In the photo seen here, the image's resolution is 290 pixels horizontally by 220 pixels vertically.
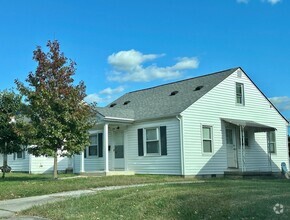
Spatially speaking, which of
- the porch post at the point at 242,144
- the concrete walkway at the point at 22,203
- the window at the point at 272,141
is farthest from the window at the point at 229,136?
the concrete walkway at the point at 22,203

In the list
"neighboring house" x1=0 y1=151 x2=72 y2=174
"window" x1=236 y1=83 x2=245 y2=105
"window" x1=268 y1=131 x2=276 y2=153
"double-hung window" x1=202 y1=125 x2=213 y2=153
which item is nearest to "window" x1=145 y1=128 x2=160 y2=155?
"double-hung window" x1=202 y1=125 x2=213 y2=153

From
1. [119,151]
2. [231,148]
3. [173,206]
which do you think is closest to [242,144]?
[231,148]

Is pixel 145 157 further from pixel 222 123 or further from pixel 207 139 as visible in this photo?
pixel 222 123

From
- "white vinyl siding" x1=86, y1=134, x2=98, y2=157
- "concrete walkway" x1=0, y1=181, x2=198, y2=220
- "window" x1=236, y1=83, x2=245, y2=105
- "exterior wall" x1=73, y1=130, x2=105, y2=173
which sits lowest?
"concrete walkway" x1=0, y1=181, x2=198, y2=220

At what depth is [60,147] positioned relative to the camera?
18.4 metres

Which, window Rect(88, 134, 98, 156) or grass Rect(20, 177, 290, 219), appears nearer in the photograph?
grass Rect(20, 177, 290, 219)

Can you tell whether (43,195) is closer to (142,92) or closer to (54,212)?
(54,212)

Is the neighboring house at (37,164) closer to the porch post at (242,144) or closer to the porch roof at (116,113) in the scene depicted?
the porch roof at (116,113)

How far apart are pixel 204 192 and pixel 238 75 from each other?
14.5m

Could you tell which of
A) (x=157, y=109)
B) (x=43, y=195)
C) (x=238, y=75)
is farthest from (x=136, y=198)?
(x=238, y=75)

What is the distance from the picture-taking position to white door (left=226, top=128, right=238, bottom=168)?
23438 millimetres

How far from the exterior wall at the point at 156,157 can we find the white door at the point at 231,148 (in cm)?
398

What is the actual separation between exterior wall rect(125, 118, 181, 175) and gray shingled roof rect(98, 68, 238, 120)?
0.49m

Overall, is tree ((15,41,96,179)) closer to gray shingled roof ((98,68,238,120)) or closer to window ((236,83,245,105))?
gray shingled roof ((98,68,238,120))
